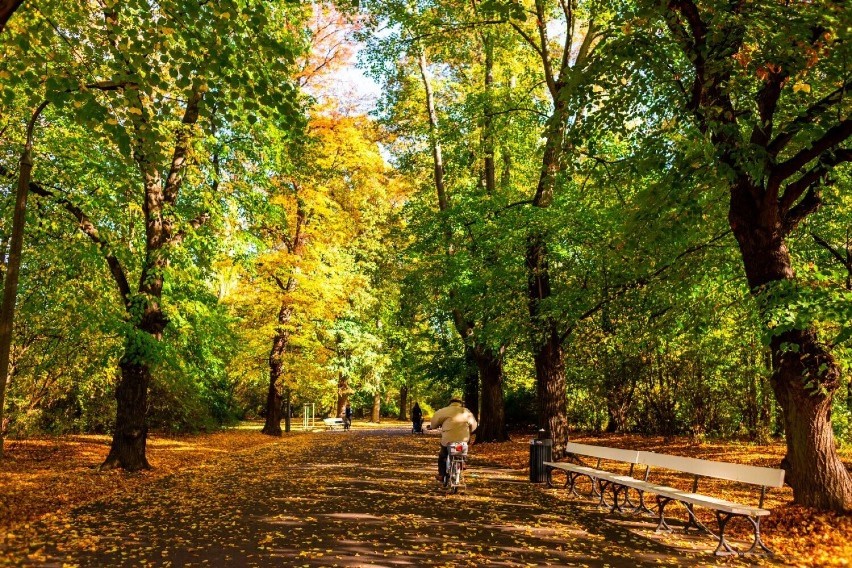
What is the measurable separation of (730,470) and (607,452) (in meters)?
3.61

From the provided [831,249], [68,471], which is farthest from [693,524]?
[68,471]

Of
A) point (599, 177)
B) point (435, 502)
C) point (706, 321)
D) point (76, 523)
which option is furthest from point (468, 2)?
point (76, 523)

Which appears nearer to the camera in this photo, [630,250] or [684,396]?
[630,250]

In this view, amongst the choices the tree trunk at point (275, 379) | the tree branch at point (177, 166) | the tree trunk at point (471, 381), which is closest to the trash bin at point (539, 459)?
the tree branch at point (177, 166)

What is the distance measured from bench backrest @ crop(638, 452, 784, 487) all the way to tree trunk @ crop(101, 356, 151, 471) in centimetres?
1101

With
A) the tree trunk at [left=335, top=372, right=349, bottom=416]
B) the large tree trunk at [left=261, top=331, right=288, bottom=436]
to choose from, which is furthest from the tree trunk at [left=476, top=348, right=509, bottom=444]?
the tree trunk at [left=335, top=372, right=349, bottom=416]

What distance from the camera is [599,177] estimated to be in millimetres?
11711

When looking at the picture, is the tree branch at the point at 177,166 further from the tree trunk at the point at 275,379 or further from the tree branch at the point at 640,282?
the tree trunk at the point at 275,379

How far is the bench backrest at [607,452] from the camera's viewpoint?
10898mm

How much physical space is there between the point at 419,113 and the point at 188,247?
1454cm

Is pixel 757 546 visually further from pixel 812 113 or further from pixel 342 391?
pixel 342 391

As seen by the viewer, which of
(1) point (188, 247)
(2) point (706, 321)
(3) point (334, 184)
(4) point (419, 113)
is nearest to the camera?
(2) point (706, 321)

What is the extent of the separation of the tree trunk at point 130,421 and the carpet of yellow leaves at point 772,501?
9.38 metres

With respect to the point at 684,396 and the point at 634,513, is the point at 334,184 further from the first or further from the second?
the point at 634,513
